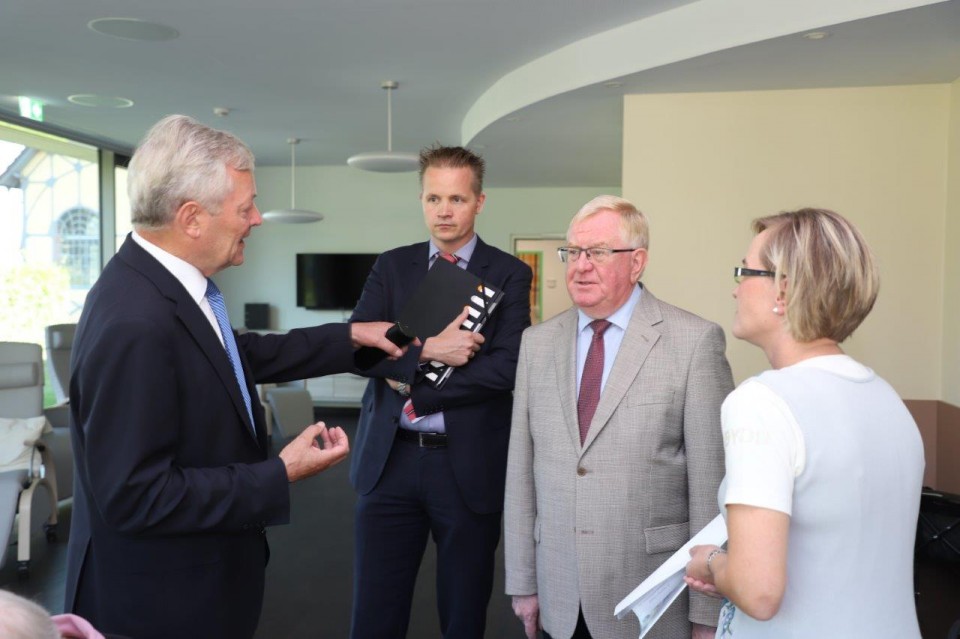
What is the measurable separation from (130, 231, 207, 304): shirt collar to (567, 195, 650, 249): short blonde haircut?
93 cm

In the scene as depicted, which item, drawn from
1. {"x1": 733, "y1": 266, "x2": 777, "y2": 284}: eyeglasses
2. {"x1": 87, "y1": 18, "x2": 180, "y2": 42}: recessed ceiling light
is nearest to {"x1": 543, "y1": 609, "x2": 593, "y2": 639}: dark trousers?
{"x1": 733, "y1": 266, "x2": 777, "y2": 284}: eyeglasses

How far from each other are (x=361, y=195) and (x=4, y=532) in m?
8.11

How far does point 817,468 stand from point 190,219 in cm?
126

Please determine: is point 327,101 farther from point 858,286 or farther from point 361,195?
point 858,286

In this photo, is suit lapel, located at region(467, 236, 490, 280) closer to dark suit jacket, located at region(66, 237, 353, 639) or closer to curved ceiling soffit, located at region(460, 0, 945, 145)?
dark suit jacket, located at region(66, 237, 353, 639)

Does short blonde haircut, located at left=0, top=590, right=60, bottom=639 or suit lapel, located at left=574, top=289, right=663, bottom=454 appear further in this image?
suit lapel, located at left=574, top=289, right=663, bottom=454

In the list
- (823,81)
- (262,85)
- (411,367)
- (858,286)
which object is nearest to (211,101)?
(262,85)

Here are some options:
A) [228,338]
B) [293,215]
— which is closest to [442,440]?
[228,338]

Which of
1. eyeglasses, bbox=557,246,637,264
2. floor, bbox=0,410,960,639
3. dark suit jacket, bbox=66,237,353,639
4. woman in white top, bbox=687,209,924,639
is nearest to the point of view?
woman in white top, bbox=687,209,924,639

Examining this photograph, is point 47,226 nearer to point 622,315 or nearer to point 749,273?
point 622,315

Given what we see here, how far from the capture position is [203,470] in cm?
158

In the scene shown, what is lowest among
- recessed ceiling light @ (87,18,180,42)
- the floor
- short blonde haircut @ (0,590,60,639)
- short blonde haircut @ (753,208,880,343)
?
the floor

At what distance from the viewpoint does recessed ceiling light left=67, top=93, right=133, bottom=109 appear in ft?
25.2

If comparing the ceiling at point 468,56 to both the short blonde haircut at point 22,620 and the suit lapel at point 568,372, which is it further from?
the short blonde haircut at point 22,620
